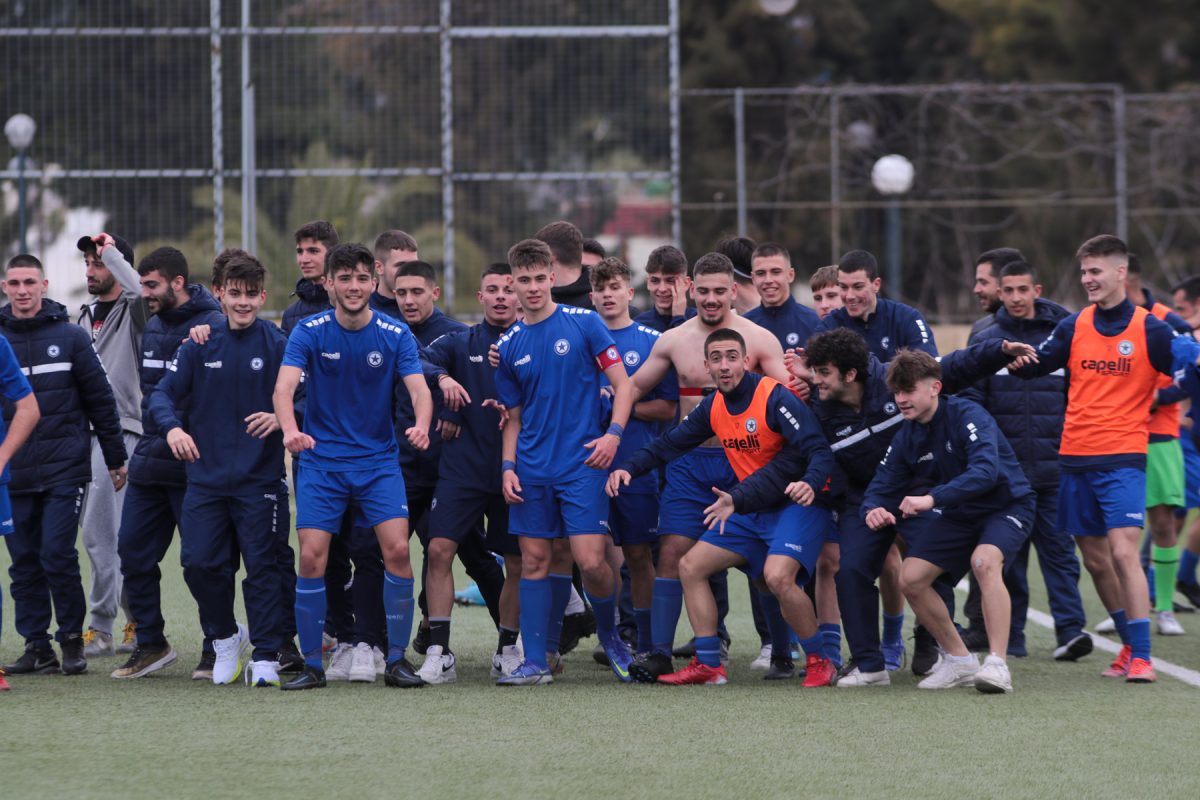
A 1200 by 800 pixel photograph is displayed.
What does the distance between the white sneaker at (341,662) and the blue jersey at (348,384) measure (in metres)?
1.02

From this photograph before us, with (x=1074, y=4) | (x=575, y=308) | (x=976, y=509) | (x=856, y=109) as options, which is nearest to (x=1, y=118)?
(x=856, y=109)

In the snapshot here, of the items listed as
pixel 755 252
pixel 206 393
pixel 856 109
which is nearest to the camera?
pixel 206 393

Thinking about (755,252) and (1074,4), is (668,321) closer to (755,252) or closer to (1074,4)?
(755,252)

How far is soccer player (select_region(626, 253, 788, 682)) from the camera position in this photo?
7883 millimetres

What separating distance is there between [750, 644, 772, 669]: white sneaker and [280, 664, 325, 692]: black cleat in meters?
2.25

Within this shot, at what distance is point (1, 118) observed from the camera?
17.9 meters

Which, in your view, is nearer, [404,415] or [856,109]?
[404,415]

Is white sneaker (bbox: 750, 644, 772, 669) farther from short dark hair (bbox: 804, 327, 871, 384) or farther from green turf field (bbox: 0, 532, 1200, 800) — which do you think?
short dark hair (bbox: 804, 327, 871, 384)

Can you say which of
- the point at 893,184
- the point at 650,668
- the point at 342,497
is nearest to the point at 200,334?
the point at 342,497

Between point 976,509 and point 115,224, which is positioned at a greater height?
point 115,224

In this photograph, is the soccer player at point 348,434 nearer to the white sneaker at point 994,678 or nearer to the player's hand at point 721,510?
the player's hand at point 721,510

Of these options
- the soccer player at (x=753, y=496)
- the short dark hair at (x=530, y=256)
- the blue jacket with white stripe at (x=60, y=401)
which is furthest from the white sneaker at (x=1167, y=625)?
the blue jacket with white stripe at (x=60, y=401)

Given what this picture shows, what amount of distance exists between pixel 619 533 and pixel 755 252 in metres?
1.67

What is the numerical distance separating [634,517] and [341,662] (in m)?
1.57
